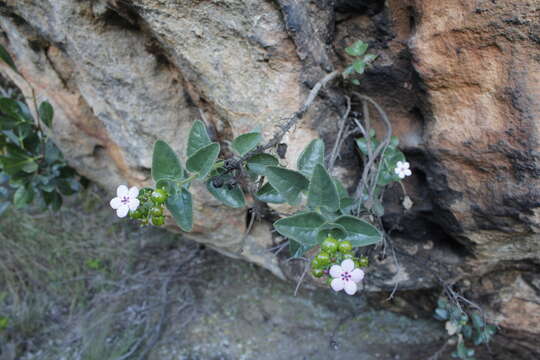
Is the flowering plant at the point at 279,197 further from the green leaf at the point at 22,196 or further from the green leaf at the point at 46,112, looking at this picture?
the green leaf at the point at 22,196

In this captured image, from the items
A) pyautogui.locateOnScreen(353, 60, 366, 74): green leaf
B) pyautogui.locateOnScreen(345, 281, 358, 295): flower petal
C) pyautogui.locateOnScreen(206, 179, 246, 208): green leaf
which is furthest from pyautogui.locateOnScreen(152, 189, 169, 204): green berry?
pyautogui.locateOnScreen(353, 60, 366, 74): green leaf

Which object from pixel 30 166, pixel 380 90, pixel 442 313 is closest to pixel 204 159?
pixel 380 90

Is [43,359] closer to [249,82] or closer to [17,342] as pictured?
[17,342]

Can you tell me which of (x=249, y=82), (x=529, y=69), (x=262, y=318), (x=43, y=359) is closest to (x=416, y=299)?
(x=262, y=318)

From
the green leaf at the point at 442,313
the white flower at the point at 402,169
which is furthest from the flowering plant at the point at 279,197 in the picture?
the green leaf at the point at 442,313

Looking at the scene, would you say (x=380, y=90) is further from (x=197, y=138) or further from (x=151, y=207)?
(x=151, y=207)
